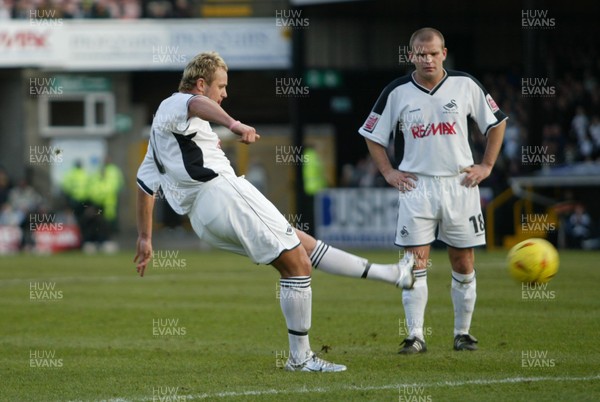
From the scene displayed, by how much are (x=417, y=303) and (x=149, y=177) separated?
90.7 inches

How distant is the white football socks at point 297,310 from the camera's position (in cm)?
812

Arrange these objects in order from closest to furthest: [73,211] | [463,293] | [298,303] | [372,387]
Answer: [372,387] → [298,303] → [463,293] → [73,211]

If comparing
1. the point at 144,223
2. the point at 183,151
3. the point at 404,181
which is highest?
the point at 183,151

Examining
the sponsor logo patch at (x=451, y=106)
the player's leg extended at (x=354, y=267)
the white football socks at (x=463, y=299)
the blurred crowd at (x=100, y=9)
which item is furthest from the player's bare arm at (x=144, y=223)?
the blurred crowd at (x=100, y=9)

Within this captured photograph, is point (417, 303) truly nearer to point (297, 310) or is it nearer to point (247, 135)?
point (297, 310)

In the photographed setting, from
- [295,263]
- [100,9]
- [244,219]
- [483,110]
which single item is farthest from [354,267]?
[100,9]

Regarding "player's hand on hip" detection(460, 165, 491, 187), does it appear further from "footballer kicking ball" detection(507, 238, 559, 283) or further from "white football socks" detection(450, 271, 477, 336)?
"white football socks" detection(450, 271, 477, 336)

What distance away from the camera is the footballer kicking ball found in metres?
8.92

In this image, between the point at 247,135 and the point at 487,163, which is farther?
the point at 487,163

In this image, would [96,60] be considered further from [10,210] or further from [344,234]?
[344,234]

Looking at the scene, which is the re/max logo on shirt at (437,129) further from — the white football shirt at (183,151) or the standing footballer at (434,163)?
the white football shirt at (183,151)

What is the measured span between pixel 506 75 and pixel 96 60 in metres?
11.3

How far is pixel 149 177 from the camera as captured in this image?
8398mm

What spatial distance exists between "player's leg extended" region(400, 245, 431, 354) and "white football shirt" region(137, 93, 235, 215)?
1833mm
